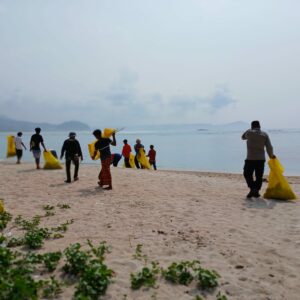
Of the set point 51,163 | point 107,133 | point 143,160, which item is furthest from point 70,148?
point 143,160

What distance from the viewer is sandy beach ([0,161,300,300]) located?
4.15 metres

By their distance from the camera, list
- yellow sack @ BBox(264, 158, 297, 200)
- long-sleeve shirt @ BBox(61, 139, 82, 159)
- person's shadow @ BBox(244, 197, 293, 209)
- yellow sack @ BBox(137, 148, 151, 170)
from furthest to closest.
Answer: yellow sack @ BBox(137, 148, 151, 170) < long-sleeve shirt @ BBox(61, 139, 82, 159) < yellow sack @ BBox(264, 158, 297, 200) < person's shadow @ BBox(244, 197, 293, 209)

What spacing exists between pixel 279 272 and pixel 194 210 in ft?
10.4

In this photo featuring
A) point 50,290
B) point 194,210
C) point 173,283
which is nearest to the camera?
point 50,290

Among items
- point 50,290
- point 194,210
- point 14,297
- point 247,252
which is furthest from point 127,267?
point 194,210

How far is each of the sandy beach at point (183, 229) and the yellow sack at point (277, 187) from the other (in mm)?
303

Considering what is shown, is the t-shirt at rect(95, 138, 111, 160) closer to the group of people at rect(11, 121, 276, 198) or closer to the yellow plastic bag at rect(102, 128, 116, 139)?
the group of people at rect(11, 121, 276, 198)

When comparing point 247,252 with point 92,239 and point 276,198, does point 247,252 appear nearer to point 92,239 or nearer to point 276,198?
point 92,239

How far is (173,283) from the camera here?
4.14m

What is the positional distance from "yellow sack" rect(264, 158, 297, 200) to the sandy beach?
0.99ft

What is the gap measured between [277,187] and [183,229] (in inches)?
151

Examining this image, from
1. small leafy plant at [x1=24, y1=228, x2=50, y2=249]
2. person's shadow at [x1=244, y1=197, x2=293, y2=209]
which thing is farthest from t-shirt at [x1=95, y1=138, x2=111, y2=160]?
small leafy plant at [x1=24, y1=228, x2=50, y2=249]

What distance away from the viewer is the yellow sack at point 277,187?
8.80m

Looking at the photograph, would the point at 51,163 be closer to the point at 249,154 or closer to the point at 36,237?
the point at 249,154
